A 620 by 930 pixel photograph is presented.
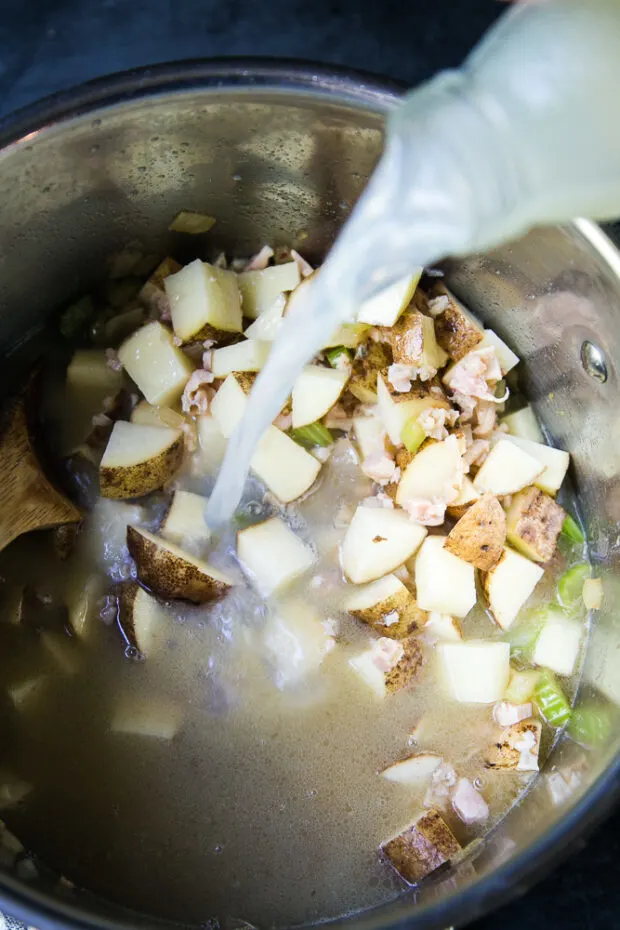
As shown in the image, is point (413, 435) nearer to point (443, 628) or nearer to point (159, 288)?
point (443, 628)

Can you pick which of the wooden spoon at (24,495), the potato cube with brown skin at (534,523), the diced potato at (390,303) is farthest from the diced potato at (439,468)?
the wooden spoon at (24,495)

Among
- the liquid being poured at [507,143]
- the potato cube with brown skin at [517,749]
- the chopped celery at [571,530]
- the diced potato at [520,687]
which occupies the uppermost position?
the liquid being poured at [507,143]

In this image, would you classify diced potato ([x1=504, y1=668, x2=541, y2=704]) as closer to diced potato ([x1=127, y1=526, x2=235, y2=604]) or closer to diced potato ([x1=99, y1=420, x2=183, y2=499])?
diced potato ([x1=127, y1=526, x2=235, y2=604])

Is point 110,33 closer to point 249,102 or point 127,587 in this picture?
point 249,102

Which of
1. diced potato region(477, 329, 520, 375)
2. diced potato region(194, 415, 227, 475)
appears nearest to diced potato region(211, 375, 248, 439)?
diced potato region(194, 415, 227, 475)

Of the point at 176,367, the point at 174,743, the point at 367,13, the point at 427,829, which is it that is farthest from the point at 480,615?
the point at 367,13

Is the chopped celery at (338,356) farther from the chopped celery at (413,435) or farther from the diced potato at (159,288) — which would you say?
the diced potato at (159,288)

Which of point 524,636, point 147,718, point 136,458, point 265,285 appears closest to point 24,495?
point 136,458
